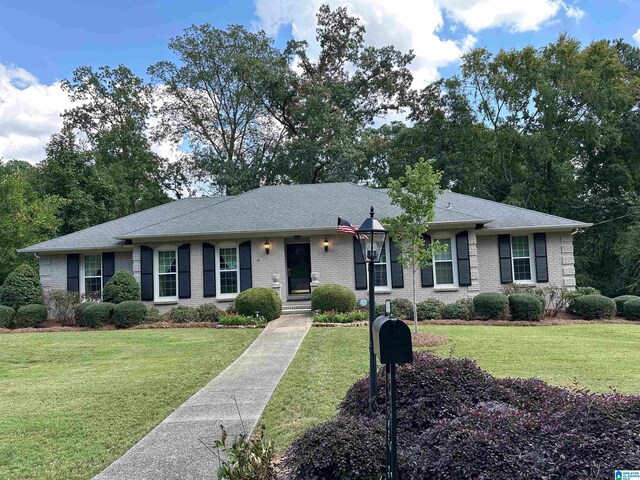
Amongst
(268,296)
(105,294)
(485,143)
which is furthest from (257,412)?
(485,143)

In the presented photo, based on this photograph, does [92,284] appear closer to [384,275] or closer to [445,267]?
[384,275]

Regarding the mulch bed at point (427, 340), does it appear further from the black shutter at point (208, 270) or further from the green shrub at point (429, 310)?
the black shutter at point (208, 270)

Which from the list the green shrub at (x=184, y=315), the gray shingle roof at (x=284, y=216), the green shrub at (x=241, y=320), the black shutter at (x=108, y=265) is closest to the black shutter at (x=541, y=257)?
the gray shingle roof at (x=284, y=216)

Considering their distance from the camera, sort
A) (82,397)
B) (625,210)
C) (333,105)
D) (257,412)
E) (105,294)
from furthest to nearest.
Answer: (333,105) < (625,210) < (105,294) < (82,397) < (257,412)

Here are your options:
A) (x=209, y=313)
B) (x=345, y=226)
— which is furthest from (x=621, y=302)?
(x=209, y=313)

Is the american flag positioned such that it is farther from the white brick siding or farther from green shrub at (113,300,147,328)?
green shrub at (113,300,147,328)

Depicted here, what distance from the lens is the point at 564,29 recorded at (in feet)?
80.7

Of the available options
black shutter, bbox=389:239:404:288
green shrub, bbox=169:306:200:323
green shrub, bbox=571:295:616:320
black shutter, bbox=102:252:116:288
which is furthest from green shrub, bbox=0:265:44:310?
green shrub, bbox=571:295:616:320

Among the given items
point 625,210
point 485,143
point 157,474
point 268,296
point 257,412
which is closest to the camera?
point 157,474

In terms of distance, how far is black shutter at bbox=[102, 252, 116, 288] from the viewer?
1633cm

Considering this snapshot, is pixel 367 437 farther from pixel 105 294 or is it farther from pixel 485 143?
pixel 485 143

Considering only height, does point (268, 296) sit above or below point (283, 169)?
below

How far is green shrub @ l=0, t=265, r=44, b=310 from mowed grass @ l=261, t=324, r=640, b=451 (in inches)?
419

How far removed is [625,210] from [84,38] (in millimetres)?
27244
